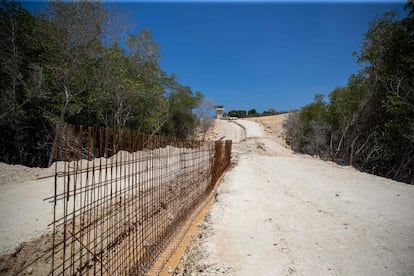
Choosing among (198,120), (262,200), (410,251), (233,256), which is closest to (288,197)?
(262,200)

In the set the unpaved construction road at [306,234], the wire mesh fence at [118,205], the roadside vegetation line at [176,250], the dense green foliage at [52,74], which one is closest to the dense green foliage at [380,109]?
the unpaved construction road at [306,234]

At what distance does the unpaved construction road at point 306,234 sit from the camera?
2947 millimetres

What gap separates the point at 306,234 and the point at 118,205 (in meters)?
4.39

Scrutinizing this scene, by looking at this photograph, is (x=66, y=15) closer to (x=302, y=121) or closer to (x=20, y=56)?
(x=20, y=56)

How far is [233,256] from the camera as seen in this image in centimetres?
324

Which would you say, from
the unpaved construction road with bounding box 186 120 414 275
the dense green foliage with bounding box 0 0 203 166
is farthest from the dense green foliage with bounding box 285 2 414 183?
the dense green foliage with bounding box 0 0 203 166

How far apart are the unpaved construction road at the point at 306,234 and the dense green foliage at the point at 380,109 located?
310 inches

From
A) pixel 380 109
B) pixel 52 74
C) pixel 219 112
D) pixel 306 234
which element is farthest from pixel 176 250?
pixel 219 112

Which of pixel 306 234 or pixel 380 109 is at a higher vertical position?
pixel 380 109

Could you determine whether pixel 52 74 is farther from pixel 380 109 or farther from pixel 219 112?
pixel 219 112

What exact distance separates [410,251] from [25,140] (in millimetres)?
16998

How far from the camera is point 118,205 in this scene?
5625 millimetres

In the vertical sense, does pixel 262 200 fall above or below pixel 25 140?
below

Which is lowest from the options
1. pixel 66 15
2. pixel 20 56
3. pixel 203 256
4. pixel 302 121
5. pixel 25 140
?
pixel 203 256
